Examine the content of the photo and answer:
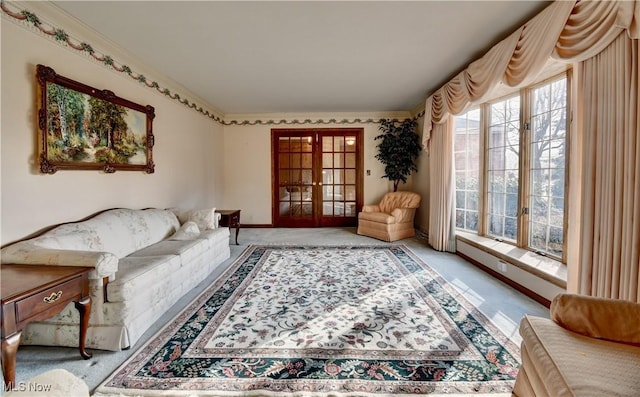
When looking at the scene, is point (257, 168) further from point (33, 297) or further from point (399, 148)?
point (33, 297)

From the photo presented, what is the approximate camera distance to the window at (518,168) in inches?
112

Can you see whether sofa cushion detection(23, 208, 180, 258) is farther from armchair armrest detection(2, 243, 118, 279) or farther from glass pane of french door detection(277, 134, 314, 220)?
glass pane of french door detection(277, 134, 314, 220)

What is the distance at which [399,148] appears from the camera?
5602 mm

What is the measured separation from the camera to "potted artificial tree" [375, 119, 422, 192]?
18.4 feet

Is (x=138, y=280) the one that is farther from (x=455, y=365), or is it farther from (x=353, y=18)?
(x=353, y=18)

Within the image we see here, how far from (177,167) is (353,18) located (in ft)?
10.6

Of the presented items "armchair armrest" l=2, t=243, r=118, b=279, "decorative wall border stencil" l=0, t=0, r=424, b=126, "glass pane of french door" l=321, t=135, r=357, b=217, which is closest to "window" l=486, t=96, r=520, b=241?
"decorative wall border stencil" l=0, t=0, r=424, b=126

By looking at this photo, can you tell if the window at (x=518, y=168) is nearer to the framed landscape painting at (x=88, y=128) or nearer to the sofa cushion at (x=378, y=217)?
the sofa cushion at (x=378, y=217)

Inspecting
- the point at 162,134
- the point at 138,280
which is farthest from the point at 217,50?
the point at 138,280

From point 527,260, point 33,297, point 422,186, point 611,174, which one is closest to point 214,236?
point 33,297

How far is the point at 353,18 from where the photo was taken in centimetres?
245

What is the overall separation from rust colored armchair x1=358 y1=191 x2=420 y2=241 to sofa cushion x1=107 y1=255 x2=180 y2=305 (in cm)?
341

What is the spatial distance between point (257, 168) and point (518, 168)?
4787 millimetres

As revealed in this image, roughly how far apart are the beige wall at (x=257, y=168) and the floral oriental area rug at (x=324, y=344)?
323 cm
